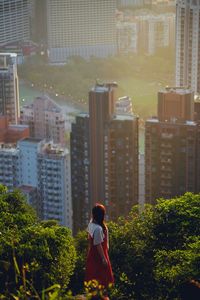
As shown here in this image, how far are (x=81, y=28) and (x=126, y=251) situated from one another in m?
13.8

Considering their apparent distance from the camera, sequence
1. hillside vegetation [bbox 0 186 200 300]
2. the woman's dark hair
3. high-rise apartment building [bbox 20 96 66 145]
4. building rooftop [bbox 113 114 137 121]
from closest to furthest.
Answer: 1. the woman's dark hair
2. hillside vegetation [bbox 0 186 200 300]
3. building rooftop [bbox 113 114 137 121]
4. high-rise apartment building [bbox 20 96 66 145]

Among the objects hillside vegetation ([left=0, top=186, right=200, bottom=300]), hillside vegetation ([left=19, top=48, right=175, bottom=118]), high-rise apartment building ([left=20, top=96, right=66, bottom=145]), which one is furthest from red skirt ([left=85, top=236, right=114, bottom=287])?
hillside vegetation ([left=19, top=48, right=175, bottom=118])

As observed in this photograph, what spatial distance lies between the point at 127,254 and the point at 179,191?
2702mm

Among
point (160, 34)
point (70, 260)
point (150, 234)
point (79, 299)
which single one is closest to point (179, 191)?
point (150, 234)

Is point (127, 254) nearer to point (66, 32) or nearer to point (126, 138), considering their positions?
point (126, 138)

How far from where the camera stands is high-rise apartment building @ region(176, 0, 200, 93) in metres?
8.44

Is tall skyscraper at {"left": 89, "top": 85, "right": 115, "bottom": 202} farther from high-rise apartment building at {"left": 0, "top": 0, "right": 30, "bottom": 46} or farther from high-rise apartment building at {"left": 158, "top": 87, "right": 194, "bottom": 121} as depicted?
high-rise apartment building at {"left": 0, "top": 0, "right": 30, "bottom": 46}

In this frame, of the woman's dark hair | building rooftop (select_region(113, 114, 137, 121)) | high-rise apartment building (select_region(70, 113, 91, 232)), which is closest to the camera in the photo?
the woman's dark hair

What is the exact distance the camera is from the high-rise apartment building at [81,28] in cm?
1598

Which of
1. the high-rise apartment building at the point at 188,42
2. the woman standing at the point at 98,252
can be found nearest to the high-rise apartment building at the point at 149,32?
the high-rise apartment building at the point at 188,42

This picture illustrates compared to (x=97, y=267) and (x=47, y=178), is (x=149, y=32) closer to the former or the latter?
(x=47, y=178)

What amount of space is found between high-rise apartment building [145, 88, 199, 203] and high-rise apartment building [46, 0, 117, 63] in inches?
404

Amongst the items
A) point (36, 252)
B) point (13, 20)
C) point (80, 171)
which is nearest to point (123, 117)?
point (80, 171)

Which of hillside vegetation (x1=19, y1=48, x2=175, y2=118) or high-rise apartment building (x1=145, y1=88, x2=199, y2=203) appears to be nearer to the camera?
high-rise apartment building (x1=145, y1=88, x2=199, y2=203)
